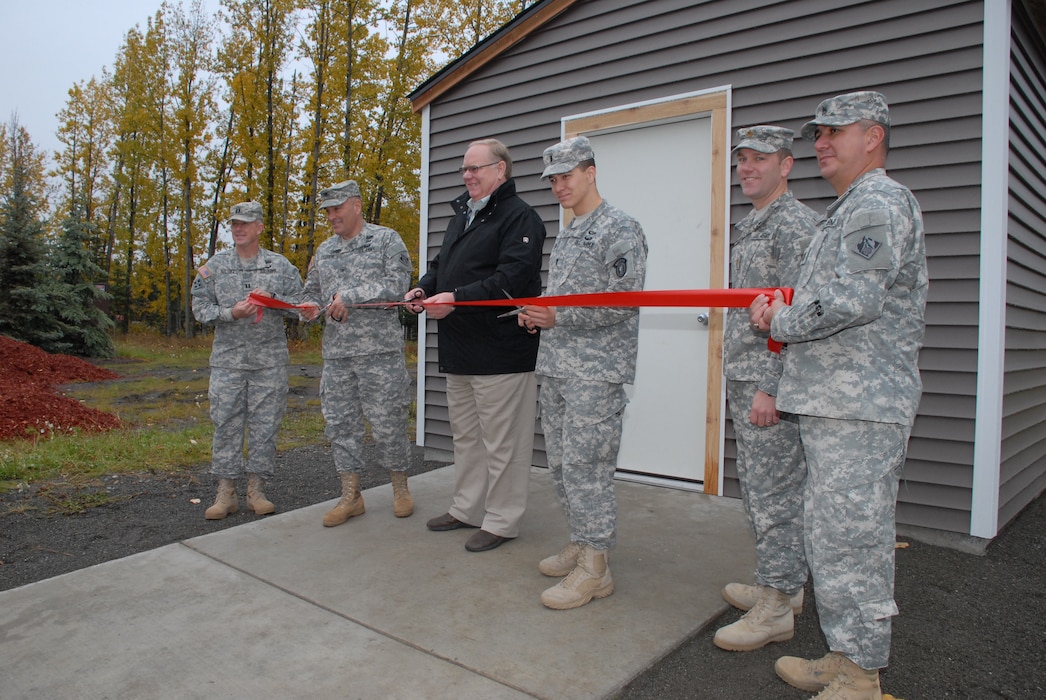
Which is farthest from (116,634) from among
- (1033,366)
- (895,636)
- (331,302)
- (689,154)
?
(1033,366)

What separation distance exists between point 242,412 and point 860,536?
11.2ft

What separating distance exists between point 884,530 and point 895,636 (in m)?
0.99

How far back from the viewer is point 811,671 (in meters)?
2.15

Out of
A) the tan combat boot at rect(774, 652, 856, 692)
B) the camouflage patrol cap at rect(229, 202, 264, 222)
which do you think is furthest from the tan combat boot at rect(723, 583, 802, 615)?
the camouflage patrol cap at rect(229, 202, 264, 222)

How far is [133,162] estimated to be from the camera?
24469mm

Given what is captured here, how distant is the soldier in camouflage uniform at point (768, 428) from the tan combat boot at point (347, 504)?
2.18 meters

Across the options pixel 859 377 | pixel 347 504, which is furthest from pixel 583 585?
pixel 347 504

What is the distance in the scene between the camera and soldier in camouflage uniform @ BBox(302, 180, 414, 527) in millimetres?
3711

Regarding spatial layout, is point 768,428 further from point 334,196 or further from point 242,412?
point 242,412

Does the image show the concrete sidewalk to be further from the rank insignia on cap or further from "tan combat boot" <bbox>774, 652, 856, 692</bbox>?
the rank insignia on cap

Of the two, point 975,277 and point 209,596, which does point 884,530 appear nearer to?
point 975,277

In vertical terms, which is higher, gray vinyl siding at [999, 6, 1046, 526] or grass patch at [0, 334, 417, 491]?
gray vinyl siding at [999, 6, 1046, 526]

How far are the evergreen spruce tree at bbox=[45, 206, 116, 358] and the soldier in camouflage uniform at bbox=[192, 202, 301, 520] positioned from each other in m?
12.3

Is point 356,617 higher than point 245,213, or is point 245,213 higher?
point 245,213
